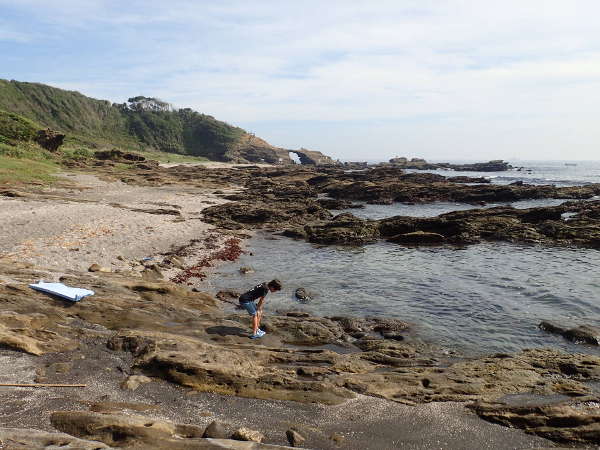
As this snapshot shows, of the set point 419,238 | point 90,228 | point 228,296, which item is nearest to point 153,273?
point 228,296

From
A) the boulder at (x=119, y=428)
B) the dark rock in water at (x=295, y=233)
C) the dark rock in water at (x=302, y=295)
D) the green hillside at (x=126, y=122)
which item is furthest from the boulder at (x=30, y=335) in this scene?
the green hillside at (x=126, y=122)

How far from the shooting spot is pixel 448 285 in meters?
20.2

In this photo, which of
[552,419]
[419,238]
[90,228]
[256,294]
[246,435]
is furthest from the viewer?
[419,238]

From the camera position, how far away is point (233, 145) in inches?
6038

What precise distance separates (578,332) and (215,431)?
44.0 ft

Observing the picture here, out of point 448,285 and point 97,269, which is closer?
point 97,269

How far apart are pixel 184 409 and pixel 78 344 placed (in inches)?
161

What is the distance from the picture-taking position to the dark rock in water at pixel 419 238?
30359mm

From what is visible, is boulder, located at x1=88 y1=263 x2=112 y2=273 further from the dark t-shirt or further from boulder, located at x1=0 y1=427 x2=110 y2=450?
boulder, located at x1=0 y1=427 x2=110 y2=450

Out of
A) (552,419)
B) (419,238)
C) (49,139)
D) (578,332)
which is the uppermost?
(49,139)

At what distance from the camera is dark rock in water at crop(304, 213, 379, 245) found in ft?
99.6

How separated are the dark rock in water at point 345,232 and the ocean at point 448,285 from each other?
1.36 metres

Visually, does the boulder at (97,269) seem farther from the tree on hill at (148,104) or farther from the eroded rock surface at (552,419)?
the tree on hill at (148,104)

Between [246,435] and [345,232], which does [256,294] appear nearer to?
[246,435]
